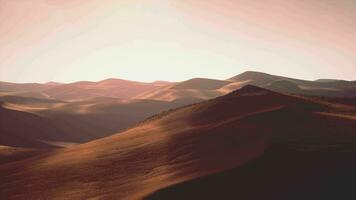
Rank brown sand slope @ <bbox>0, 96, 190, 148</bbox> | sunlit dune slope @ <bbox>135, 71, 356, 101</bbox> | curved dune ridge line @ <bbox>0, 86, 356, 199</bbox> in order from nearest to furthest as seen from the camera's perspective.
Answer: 1. curved dune ridge line @ <bbox>0, 86, 356, 199</bbox>
2. brown sand slope @ <bbox>0, 96, 190, 148</bbox>
3. sunlit dune slope @ <bbox>135, 71, 356, 101</bbox>

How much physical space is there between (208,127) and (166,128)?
6.16 meters

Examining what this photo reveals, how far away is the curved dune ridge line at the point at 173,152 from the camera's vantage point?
2522cm

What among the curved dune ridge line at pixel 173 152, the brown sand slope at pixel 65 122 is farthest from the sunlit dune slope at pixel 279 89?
the curved dune ridge line at pixel 173 152

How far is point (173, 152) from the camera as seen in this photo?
30.3m

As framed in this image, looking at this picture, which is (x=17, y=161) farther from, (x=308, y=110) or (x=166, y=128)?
(x=308, y=110)

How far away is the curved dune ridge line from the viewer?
25.2 metres

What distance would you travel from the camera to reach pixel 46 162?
119ft

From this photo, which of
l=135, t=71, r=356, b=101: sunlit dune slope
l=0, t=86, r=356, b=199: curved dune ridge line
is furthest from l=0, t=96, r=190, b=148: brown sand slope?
l=0, t=86, r=356, b=199: curved dune ridge line

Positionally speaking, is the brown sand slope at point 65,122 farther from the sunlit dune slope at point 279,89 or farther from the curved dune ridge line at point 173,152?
the curved dune ridge line at point 173,152

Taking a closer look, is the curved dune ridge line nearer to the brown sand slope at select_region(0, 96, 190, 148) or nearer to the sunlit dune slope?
the brown sand slope at select_region(0, 96, 190, 148)

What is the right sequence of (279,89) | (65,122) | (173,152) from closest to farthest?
(173,152) → (65,122) → (279,89)

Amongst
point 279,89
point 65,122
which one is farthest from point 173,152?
point 279,89

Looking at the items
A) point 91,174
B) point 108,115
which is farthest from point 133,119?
point 91,174

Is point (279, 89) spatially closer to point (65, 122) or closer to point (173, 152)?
point (65, 122)
